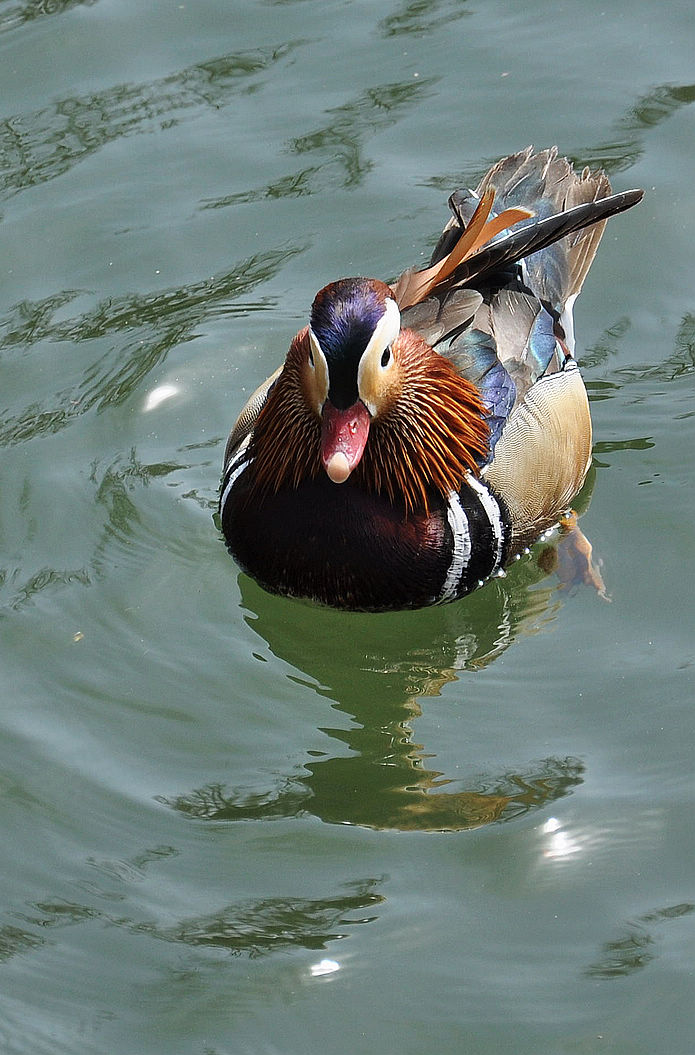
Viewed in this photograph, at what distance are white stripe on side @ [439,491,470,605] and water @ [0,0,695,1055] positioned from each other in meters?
0.27

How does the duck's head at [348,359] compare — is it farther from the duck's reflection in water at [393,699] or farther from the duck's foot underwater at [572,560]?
the duck's foot underwater at [572,560]

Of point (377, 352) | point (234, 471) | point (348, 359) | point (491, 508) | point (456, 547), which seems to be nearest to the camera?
point (348, 359)

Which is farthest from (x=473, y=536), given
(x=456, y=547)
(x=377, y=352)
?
(x=377, y=352)

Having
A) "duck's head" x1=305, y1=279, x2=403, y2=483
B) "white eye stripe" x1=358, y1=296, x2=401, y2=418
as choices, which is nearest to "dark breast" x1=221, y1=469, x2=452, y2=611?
"duck's head" x1=305, y1=279, x2=403, y2=483

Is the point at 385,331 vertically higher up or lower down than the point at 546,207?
higher up

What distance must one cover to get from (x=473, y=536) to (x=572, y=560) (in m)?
0.56

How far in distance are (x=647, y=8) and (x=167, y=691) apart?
486 cm

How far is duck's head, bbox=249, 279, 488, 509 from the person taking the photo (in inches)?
197

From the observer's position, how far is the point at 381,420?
549 centimetres

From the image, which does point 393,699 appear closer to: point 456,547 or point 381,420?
point 456,547

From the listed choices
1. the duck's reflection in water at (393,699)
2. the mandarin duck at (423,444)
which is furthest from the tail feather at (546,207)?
the duck's reflection in water at (393,699)

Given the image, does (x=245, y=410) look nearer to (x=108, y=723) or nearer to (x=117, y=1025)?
(x=108, y=723)

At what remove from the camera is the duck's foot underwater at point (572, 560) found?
19.0ft

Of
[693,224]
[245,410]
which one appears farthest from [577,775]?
[693,224]
